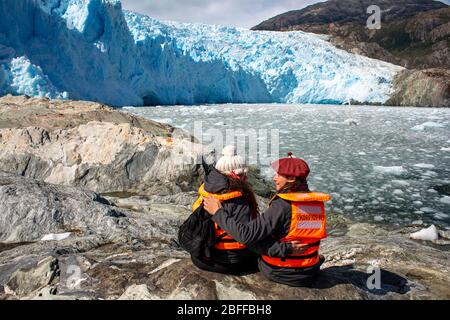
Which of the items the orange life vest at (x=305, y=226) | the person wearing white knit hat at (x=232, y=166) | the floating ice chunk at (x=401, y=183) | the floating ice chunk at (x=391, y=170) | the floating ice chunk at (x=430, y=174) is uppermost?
the person wearing white knit hat at (x=232, y=166)

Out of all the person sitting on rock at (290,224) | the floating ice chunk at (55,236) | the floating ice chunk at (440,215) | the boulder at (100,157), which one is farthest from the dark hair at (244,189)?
the floating ice chunk at (440,215)

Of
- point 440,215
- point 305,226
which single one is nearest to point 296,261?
point 305,226

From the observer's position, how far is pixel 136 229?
3908mm

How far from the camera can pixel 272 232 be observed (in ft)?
6.80

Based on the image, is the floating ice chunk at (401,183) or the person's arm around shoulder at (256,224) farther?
the floating ice chunk at (401,183)

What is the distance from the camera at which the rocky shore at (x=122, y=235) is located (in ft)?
7.20

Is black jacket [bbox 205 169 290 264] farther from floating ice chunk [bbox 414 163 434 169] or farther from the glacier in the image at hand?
the glacier

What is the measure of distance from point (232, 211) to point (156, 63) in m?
30.8

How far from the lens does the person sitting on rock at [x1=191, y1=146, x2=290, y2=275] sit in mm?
2129

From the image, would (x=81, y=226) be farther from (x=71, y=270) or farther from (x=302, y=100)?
(x=302, y=100)

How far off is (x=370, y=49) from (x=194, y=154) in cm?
8680

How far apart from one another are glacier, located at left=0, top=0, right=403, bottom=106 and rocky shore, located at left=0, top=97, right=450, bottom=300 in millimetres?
15368

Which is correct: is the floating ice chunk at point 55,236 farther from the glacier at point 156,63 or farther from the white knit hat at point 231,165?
the glacier at point 156,63

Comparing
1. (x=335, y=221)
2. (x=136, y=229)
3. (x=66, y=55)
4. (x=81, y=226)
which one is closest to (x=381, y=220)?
(x=335, y=221)
